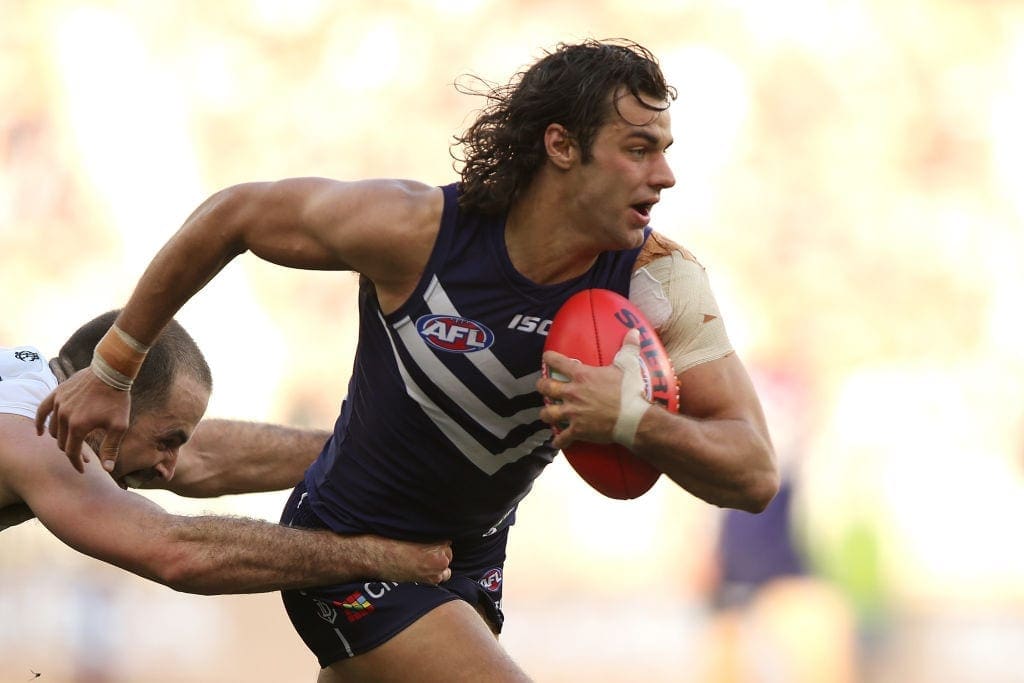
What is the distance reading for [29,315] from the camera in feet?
42.5

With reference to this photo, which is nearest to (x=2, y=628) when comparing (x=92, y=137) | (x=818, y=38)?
(x=92, y=137)

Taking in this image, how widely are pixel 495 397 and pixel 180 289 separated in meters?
0.98

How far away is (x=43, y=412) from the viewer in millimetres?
4492

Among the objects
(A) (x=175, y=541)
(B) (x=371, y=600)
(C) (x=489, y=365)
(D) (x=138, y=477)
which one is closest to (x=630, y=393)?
(C) (x=489, y=365)

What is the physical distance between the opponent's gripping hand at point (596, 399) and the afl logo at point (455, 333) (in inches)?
12.8

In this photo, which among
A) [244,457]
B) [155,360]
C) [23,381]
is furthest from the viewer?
[244,457]

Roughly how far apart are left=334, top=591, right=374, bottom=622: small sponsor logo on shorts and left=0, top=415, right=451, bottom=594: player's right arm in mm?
59

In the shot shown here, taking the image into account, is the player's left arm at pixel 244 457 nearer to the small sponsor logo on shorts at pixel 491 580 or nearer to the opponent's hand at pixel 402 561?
the small sponsor logo on shorts at pixel 491 580

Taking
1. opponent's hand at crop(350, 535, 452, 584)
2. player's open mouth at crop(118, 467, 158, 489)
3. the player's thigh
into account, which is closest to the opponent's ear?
opponent's hand at crop(350, 535, 452, 584)

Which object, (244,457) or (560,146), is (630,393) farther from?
(244,457)

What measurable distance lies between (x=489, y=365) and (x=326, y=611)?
97cm

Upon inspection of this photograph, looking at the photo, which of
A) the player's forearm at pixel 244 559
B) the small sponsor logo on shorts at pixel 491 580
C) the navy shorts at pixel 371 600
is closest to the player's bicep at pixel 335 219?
the player's forearm at pixel 244 559

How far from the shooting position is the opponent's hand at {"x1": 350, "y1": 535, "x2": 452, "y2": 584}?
4.60 metres

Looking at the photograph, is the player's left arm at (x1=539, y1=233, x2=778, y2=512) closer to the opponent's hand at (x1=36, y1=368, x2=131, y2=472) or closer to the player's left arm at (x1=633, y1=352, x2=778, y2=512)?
the player's left arm at (x1=633, y1=352, x2=778, y2=512)
